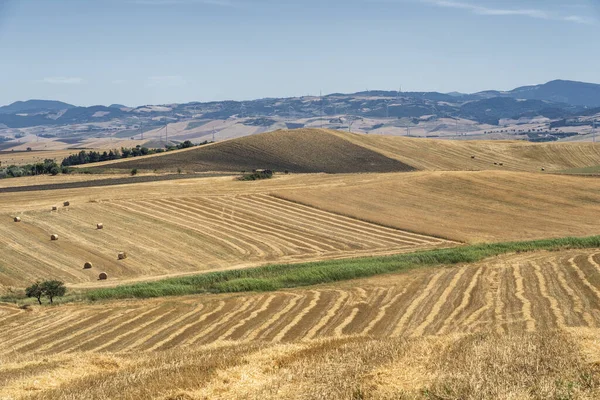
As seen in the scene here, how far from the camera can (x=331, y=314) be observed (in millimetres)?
33844

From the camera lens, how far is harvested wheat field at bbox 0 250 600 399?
1492 cm

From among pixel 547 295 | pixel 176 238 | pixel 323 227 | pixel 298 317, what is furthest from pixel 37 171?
pixel 547 295

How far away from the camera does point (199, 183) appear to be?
3346 inches

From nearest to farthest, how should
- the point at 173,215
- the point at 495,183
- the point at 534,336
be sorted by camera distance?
the point at 534,336 < the point at 173,215 < the point at 495,183

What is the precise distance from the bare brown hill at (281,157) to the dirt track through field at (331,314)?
236 ft

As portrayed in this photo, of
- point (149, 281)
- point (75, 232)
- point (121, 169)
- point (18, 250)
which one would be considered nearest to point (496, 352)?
point (149, 281)

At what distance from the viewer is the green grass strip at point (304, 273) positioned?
41.5 m

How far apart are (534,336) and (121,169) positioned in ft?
322

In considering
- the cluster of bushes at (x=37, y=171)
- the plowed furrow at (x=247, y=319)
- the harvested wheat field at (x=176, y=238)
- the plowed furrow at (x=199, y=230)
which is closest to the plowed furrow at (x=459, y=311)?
the plowed furrow at (x=247, y=319)

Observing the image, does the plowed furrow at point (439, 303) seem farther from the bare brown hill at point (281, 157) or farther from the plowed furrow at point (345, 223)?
the bare brown hill at point (281, 157)

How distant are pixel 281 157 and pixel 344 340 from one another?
4002 inches

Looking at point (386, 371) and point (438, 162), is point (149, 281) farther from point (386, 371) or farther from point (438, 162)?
A: point (438, 162)

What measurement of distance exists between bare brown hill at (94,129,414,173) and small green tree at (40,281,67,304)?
228ft

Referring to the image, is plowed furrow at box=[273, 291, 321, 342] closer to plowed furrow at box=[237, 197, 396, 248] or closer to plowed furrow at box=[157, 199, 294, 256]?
plowed furrow at box=[157, 199, 294, 256]
